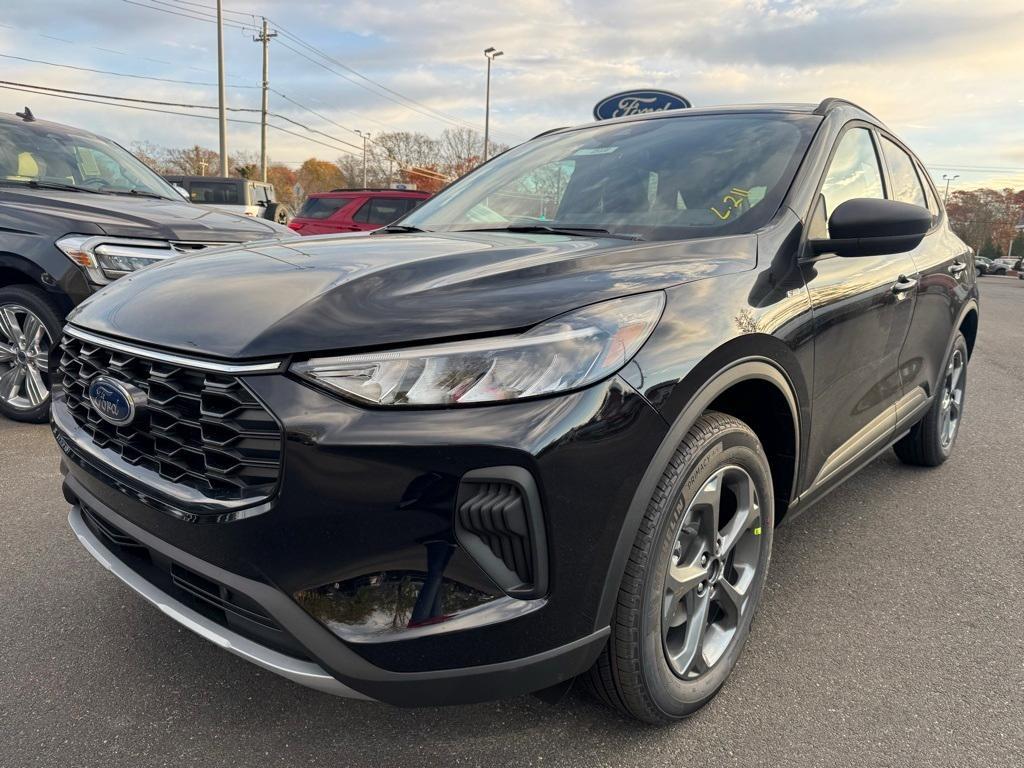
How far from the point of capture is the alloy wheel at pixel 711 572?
74.2 inches

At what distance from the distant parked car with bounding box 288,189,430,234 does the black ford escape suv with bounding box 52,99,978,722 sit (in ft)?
34.9

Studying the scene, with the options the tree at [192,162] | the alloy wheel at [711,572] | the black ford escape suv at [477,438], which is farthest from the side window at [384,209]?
the tree at [192,162]

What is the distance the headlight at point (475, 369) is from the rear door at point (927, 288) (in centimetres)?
207

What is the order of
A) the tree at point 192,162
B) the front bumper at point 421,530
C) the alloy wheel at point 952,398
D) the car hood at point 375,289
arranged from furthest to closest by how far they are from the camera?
the tree at point 192,162
the alloy wheel at point 952,398
the car hood at point 375,289
the front bumper at point 421,530

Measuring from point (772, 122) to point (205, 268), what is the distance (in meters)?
2.04

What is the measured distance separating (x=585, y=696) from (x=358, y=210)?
38.0 ft

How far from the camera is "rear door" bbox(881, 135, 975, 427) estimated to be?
10.4 feet

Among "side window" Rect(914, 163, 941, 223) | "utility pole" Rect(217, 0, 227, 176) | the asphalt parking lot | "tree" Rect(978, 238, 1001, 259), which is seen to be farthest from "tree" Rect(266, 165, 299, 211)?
the asphalt parking lot

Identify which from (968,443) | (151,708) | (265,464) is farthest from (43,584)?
(968,443)

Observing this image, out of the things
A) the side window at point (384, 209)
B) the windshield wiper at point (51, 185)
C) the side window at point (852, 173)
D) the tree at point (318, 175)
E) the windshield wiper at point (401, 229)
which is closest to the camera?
the side window at point (852, 173)

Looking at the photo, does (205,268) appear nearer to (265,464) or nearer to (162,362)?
(162,362)

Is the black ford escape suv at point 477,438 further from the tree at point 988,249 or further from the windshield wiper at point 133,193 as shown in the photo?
the tree at point 988,249

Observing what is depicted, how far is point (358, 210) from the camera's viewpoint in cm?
1255

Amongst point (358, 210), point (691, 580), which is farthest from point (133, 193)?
point (358, 210)
